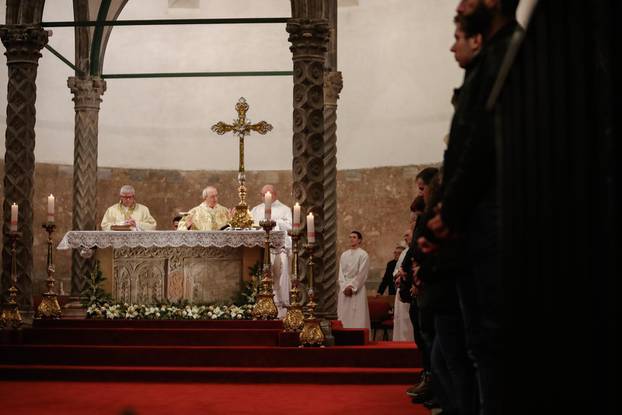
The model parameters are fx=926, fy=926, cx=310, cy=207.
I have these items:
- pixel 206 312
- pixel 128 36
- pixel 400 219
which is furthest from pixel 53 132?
pixel 206 312

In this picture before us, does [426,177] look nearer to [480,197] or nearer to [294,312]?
[480,197]

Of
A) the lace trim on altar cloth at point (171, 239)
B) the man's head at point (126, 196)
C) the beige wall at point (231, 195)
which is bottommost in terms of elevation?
the lace trim on altar cloth at point (171, 239)

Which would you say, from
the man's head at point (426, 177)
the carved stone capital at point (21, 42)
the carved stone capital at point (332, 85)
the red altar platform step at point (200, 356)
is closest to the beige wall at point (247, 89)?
the carved stone capital at point (332, 85)

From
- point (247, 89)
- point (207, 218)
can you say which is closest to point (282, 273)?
point (207, 218)

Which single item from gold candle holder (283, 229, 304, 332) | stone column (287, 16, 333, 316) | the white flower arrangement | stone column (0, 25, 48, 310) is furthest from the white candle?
stone column (0, 25, 48, 310)

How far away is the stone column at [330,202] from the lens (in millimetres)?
10672

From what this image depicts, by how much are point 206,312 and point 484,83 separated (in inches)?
326

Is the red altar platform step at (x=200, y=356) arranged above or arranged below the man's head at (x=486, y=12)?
below

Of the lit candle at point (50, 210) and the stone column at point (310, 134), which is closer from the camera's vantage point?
the stone column at point (310, 134)

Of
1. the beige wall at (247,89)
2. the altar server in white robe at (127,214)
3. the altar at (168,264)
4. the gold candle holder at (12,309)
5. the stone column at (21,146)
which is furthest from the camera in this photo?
the beige wall at (247,89)

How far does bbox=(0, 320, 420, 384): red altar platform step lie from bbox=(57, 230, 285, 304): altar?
104 centimetres

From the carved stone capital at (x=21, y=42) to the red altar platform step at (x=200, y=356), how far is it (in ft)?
10.8

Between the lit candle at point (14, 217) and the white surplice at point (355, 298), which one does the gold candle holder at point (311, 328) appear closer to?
the lit candle at point (14, 217)

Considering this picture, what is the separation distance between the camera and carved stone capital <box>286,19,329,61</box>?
10.5 m
